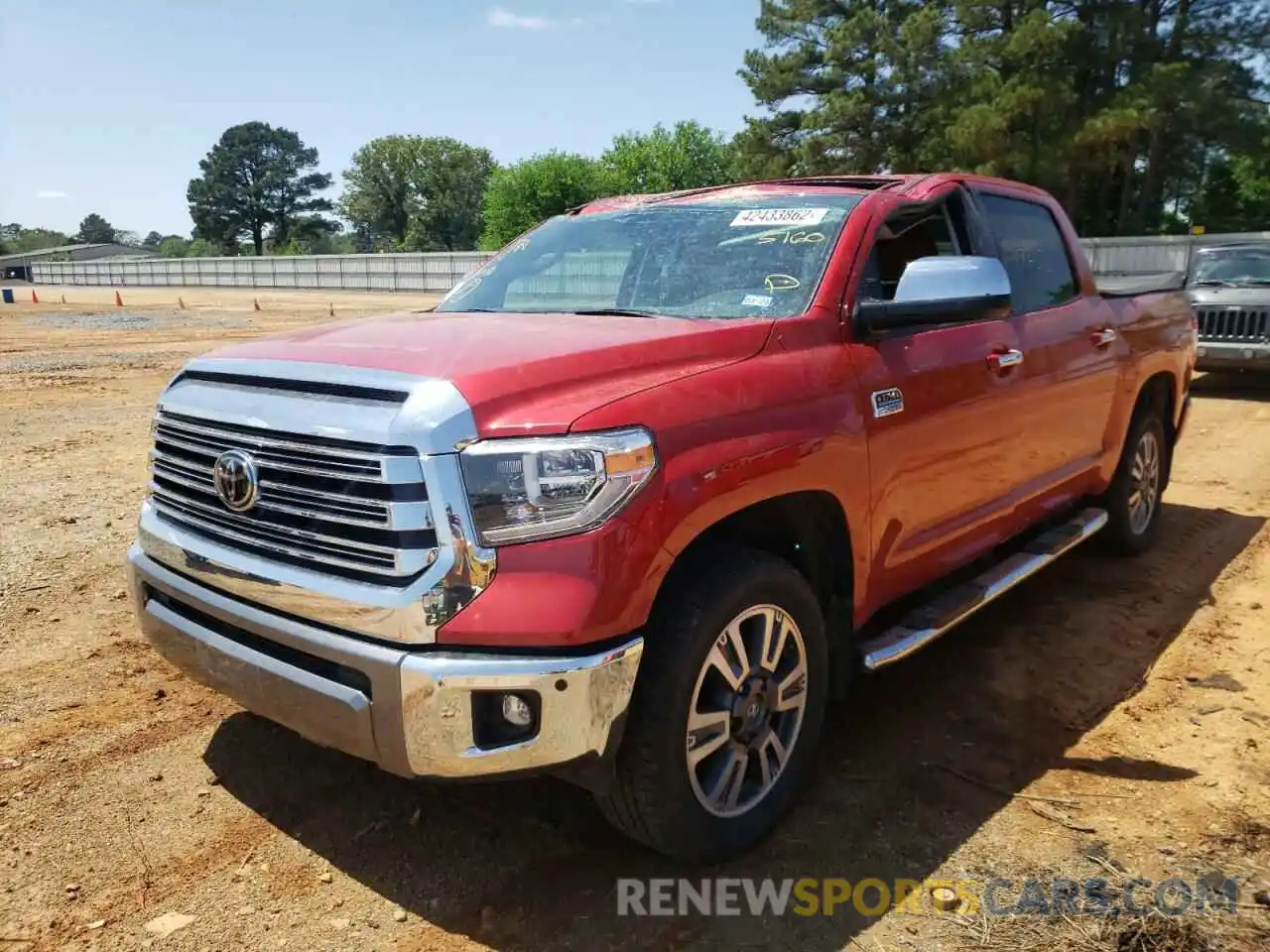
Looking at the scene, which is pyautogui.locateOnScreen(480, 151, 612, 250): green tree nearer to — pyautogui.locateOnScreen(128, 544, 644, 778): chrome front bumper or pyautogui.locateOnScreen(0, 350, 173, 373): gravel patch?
pyautogui.locateOnScreen(0, 350, 173, 373): gravel patch

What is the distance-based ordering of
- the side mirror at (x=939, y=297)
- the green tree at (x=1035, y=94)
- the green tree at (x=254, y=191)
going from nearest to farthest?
the side mirror at (x=939, y=297)
the green tree at (x=1035, y=94)
the green tree at (x=254, y=191)

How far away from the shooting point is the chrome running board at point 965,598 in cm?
325

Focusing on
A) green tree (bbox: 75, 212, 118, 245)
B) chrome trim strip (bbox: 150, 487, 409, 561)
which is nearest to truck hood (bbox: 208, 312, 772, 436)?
chrome trim strip (bbox: 150, 487, 409, 561)

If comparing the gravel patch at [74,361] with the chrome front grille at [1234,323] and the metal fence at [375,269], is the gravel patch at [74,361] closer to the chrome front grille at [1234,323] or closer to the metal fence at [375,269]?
the metal fence at [375,269]

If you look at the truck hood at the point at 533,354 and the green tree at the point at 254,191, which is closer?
the truck hood at the point at 533,354

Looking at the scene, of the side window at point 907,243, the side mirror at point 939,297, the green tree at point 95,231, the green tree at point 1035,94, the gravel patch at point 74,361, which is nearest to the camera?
the side mirror at point 939,297

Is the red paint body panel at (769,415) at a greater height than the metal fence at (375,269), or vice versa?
the metal fence at (375,269)

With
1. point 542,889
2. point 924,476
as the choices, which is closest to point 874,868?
point 542,889

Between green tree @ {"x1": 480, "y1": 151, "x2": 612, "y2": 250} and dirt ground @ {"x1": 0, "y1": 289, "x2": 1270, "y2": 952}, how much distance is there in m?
71.8

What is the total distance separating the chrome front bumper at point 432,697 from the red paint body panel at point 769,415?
0.25ft

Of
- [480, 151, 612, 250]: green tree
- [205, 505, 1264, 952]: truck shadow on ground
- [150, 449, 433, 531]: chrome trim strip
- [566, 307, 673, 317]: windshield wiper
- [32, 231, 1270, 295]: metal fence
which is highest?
[480, 151, 612, 250]: green tree

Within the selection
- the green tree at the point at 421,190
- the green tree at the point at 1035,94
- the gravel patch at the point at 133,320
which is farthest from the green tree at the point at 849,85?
the green tree at the point at 421,190

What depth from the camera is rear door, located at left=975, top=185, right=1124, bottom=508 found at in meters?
4.12

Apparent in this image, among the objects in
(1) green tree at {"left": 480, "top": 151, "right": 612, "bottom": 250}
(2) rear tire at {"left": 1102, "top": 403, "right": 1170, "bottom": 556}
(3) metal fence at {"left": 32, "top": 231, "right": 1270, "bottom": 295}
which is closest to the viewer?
(2) rear tire at {"left": 1102, "top": 403, "right": 1170, "bottom": 556}
